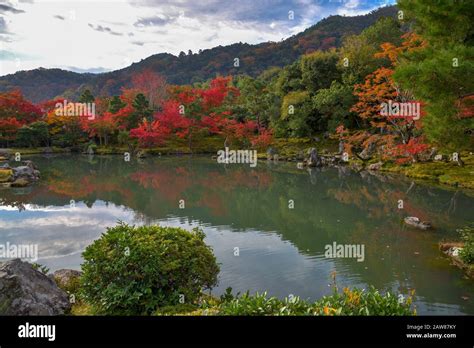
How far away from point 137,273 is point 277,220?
8.65 meters

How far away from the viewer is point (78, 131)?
40969 mm

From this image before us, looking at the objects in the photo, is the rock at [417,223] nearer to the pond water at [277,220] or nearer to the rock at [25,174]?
the pond water at [277,220]

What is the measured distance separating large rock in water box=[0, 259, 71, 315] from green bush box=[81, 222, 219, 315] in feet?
1.81

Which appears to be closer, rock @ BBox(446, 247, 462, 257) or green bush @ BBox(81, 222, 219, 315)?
green bush @ BBox(81, 222, 219, 315)

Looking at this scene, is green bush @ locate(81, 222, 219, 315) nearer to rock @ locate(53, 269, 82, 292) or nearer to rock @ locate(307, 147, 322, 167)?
rock @ locate(53, 269, 82, 292)

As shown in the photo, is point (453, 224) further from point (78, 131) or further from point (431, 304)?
point (78, 131)

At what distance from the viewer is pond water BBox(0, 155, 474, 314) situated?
299 inches

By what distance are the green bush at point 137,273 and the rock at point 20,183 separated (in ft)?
58.4

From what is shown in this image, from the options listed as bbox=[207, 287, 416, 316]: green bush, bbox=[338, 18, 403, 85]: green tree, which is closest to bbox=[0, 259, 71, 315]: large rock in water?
bbox=[207, 287, 416, 316]: green bush

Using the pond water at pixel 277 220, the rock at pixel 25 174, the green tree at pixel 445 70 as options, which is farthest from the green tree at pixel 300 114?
the green tree at pixel 445 70

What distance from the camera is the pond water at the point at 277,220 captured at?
759 cm

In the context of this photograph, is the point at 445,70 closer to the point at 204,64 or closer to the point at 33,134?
the point at 33,134

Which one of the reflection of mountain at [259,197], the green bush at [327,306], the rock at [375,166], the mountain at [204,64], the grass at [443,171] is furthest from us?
the mountain at [204,64]

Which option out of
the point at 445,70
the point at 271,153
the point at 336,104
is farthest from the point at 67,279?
the point at 336,104
